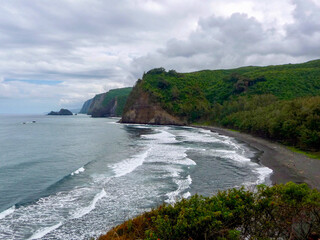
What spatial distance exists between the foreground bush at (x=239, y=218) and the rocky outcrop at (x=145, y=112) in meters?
94.1

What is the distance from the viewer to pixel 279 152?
128 feet

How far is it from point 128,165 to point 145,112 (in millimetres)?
83906

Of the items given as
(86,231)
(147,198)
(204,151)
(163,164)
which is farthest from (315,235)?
(204,151)

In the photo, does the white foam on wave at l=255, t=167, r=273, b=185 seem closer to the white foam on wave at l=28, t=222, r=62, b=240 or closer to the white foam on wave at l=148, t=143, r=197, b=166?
the white foam on wave at l=148, t=143, r=197, b=166

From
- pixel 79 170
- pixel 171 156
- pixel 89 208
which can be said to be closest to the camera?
pixel 89 208

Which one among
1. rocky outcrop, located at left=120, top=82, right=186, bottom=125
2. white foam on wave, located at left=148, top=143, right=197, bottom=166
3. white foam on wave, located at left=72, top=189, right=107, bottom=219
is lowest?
white foam on wave, located at left=72, top=189, right=107, bottom=219

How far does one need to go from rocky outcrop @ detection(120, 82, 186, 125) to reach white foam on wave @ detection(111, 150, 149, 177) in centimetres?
7033

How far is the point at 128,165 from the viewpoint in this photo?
30.4 meters

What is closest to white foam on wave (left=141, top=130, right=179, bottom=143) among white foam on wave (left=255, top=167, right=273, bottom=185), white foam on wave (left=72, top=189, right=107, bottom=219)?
white foam on wave (left=255, top=167, right=273, bottom=185)

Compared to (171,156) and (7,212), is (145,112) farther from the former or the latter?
(7,212)

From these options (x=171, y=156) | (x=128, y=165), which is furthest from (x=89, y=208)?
(x=171, y=156)

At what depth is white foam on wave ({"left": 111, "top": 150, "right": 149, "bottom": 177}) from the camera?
27547mm

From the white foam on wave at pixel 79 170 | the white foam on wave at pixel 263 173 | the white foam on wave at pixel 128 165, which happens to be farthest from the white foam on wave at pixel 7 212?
the white foam on wave at pixel 263 173

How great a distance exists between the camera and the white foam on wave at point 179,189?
18873 millimetres
